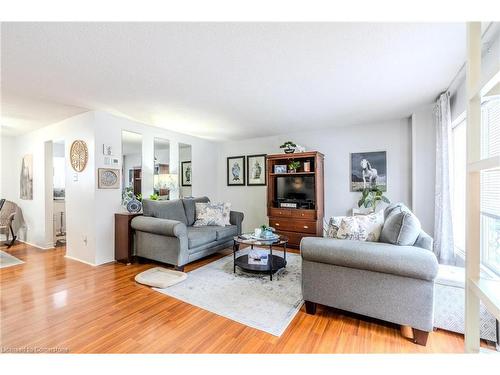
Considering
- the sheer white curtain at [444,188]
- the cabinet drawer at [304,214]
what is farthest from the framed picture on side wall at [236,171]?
the sheer white curtain at [444,188]

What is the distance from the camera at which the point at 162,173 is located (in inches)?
173

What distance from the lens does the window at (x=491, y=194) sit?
185cm

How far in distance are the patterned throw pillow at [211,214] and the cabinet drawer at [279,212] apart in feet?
2.92

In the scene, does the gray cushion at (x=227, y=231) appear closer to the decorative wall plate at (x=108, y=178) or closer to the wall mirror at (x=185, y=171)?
the wall mirror at (x=185, y=171)

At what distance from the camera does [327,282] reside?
1910 mm

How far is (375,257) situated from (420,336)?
609 millimetres

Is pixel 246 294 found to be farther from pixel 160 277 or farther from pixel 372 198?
pixel 372 198

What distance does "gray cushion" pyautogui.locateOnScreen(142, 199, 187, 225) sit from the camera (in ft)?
11.3

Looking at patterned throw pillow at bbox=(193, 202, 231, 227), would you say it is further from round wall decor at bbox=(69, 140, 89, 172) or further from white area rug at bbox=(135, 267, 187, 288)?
round wall decor at bbox=(69, 140, 89, 172)

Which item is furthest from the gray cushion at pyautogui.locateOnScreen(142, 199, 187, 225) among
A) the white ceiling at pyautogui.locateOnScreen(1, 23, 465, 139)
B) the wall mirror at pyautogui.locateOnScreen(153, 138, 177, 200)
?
the white ceiling at pyautogui.locateOnScreen(1, 23, 465, 139)

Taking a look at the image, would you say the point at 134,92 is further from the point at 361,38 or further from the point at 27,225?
the point at 27,225

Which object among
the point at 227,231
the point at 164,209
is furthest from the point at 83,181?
the point at 227,231

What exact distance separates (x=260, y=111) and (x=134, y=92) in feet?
5.49
